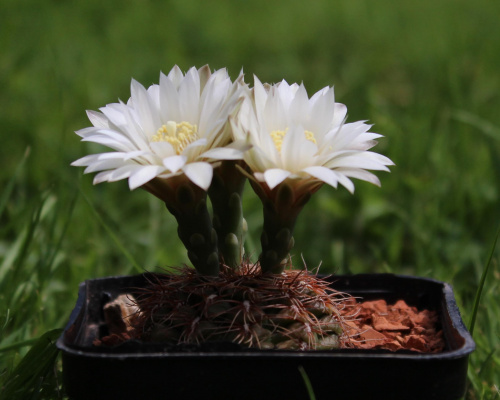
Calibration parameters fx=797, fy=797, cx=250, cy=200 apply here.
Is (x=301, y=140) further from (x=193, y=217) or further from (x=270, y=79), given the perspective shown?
(x=270, y=79)

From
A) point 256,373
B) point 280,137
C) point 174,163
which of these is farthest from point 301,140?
point 256,373

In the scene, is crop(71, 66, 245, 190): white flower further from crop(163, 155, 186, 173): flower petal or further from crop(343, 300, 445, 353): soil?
crop(343, 300, 445, 353): soil

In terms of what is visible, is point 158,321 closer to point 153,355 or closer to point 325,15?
point 153,355

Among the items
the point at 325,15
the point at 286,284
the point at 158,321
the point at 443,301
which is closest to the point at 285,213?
the point at 286,284

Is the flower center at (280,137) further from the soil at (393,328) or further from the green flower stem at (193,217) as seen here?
the soil at (393,328)

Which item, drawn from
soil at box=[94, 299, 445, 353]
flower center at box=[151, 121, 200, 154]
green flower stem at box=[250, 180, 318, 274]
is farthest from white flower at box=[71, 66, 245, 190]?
soil at box=[94, 299, 445, 353]
